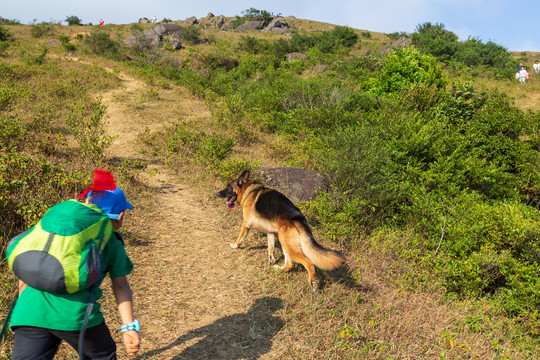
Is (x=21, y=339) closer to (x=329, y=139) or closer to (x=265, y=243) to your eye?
(x=265, y=243)

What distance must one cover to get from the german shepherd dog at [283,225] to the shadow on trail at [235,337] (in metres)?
0.69

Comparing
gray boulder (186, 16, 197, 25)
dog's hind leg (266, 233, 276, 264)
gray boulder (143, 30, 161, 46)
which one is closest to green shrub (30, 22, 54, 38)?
gray boulder (143, 30, 161, 46)

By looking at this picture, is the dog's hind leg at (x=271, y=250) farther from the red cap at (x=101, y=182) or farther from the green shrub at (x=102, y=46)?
the green shrub at (x=102, y=46)

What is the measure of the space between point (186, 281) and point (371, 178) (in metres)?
4.59

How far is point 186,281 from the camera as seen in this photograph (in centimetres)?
459

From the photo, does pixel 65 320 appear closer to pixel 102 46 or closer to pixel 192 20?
pixel 102 46

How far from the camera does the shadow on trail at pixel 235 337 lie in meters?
3.39

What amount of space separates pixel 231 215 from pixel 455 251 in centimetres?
435

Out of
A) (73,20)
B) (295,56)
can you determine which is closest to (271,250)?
(295,56)

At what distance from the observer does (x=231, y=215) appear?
662 cm

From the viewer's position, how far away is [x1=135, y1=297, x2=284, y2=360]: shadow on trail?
3395 millimetres

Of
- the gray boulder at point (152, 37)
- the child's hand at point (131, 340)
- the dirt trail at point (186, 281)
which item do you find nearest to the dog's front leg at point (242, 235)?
the dirt trail at point (186, 281)

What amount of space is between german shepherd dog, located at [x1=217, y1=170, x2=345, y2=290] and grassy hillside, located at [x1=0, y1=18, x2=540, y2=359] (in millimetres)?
492

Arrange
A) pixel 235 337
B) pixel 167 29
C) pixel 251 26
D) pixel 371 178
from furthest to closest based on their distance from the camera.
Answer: pixel 251 26 < pixel 167 29 < pixel 371 178 < pixel 235 337
